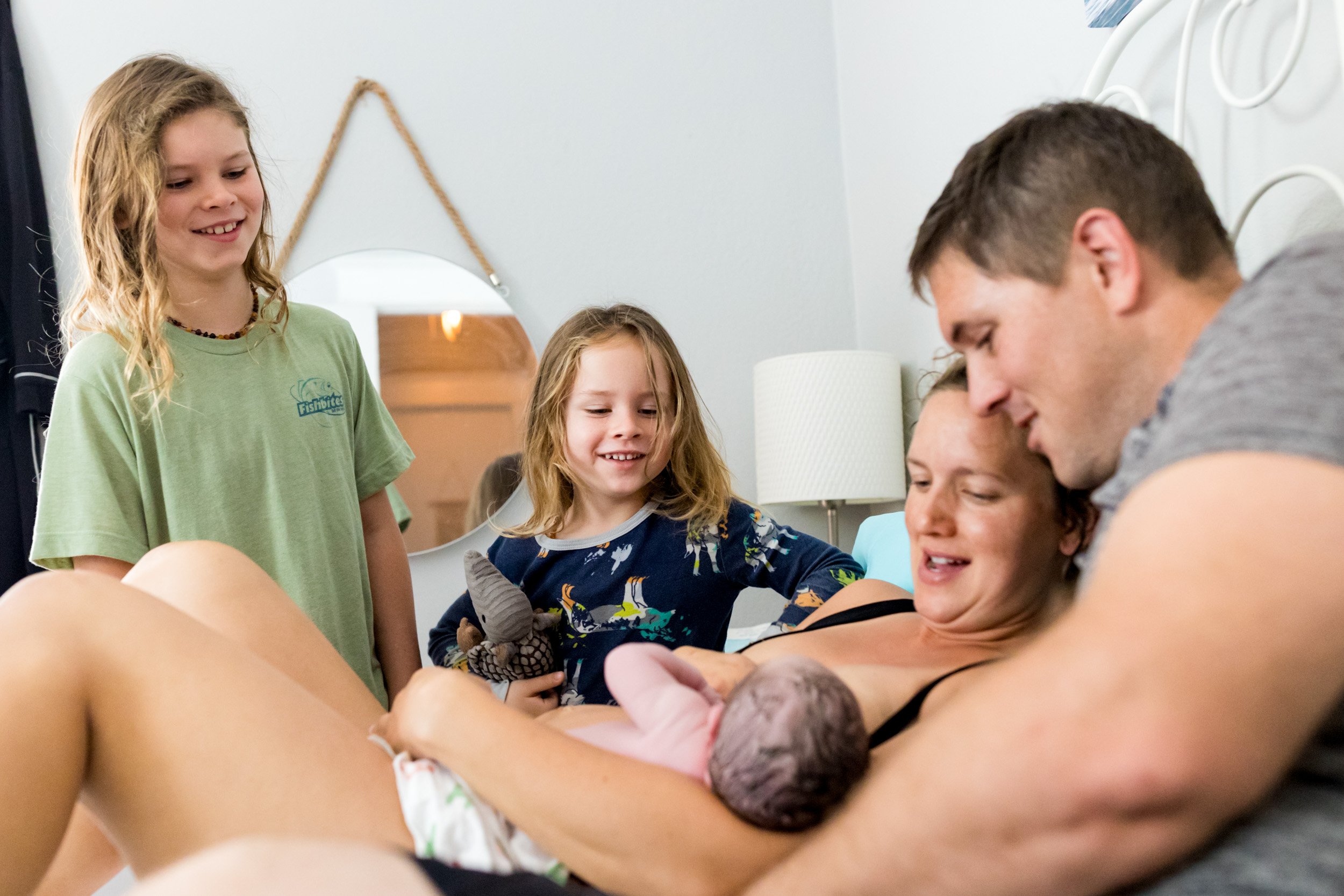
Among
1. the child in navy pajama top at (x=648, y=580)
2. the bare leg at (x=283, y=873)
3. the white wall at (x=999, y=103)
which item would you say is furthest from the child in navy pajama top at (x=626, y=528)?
the bare leg at (x=283, y=873)

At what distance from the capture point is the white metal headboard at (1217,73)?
1246 mm

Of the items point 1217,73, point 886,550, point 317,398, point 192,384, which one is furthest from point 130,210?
point 1217,73

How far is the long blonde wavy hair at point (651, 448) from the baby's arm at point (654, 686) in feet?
2.63

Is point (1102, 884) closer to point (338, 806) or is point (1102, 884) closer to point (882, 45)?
point (338, 806)

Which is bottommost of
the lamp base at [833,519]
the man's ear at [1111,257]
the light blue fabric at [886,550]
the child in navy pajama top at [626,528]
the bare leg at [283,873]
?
the lamp base at [833,519]

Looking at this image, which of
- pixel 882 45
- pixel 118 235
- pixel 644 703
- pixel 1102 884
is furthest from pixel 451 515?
pixel 1102 884

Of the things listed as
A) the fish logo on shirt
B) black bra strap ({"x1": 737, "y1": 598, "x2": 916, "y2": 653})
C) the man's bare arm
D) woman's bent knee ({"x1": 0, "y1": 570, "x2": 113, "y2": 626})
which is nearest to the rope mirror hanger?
the fish logo on shirt

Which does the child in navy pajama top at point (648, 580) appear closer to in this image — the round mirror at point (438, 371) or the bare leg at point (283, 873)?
the round mirror at point (438, 371)

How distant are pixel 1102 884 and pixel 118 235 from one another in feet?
5.40

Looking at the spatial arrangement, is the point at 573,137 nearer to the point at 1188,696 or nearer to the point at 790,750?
the point at 790,750

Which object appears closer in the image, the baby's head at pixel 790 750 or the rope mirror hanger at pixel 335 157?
the baby's head at pixel 790 750

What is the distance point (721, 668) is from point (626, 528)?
0.75m

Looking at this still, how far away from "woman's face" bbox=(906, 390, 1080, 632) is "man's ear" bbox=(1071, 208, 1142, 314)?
27 centimetres

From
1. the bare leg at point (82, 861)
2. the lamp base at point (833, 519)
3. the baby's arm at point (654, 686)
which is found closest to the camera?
the baby's arm at point (654, 686)
